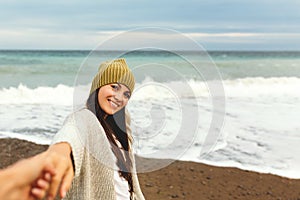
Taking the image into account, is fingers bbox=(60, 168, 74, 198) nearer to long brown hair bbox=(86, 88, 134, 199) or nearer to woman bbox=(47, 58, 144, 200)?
woman bbox=(47, 58, 144, 200)

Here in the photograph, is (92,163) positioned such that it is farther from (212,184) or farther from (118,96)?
(212,184)

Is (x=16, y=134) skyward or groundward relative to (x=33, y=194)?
groundward

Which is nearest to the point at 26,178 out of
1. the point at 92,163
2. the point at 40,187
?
the point at 40,187

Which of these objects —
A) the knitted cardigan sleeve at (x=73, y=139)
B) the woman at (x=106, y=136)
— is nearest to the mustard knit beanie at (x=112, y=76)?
the woman at (x=106, y=136)

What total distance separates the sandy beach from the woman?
2776mm

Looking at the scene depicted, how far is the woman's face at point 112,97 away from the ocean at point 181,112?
81mm

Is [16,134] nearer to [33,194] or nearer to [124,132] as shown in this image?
[124,132]

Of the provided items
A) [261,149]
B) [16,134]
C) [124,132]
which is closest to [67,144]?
[124,132]

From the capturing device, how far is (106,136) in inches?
68.0

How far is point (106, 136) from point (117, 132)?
187mm

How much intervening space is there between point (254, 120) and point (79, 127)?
313 inches

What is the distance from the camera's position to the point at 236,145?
6777 mm

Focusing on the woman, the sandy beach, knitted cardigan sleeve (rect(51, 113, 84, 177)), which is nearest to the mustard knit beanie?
the woman

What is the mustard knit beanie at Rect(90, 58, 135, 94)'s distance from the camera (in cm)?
169
